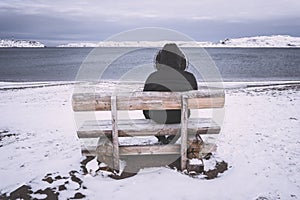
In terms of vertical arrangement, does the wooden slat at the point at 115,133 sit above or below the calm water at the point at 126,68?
above

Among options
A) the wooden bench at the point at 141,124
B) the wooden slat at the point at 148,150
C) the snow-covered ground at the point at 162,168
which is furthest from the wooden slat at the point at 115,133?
the snow-covered ground at the point at 162,168

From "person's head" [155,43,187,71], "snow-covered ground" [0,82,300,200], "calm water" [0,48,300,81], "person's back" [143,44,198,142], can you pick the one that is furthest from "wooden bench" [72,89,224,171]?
"calm water" [0,48,300,81]

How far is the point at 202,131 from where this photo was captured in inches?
198

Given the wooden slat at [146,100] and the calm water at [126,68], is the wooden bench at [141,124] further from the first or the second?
the calm water at [126,68]

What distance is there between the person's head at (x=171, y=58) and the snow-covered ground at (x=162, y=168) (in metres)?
2.01

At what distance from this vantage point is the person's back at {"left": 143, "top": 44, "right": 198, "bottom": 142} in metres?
4.95

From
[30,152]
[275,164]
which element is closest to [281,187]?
[275,164]

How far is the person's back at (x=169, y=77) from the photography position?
4.95 meters

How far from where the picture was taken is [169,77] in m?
4.96

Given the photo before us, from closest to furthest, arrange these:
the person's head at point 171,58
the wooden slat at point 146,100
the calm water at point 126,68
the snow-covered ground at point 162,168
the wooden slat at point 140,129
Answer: the snow-covered ground at point 162,168 < the wooden slat at point 146,100 < the wooden slat at point 140,129 < the person's head at point 171,58 < the calm water at point 126,68

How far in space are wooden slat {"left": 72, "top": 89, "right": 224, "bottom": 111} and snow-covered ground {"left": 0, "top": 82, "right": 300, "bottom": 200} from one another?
130cm

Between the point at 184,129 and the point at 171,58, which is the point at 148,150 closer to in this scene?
the point at 184,129

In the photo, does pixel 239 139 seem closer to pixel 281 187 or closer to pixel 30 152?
pixel 281 187

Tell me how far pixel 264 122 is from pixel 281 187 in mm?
4182
